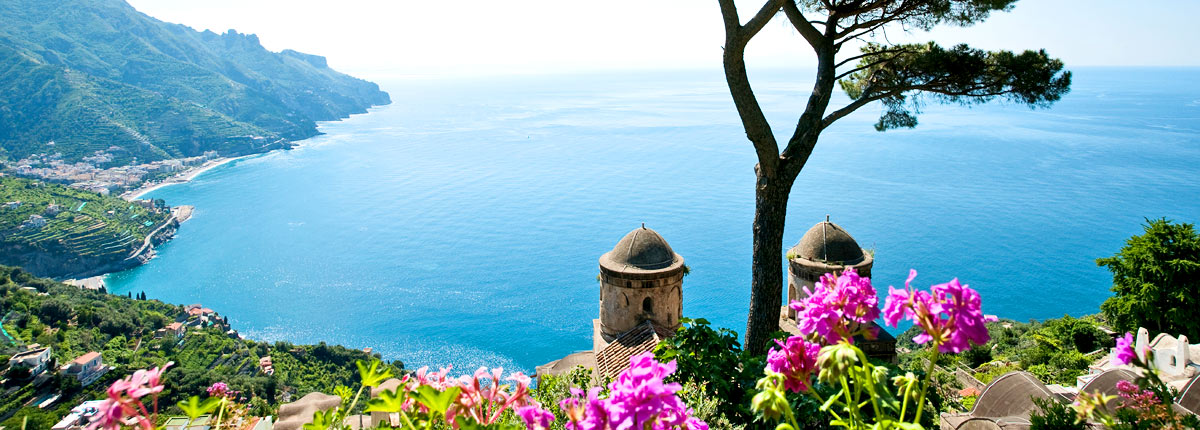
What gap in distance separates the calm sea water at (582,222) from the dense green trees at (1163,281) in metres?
23.6

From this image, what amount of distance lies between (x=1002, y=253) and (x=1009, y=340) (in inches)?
1005

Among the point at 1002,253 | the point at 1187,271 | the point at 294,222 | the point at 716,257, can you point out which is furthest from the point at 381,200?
the point at 1187,271

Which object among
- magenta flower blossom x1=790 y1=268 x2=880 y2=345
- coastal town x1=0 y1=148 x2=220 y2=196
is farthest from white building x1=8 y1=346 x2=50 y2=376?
coastal town x1=0 y1=148 x2=220 y2=196

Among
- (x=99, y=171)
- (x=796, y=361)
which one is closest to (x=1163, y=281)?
(x=796, y=361)

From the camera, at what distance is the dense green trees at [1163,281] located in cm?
1398

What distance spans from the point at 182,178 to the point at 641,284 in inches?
3950

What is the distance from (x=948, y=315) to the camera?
185 cm

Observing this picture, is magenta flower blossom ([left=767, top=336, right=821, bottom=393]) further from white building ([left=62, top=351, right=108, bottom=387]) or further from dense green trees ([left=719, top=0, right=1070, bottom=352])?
white building ([left=62, top=351, right=108, bottom=387])

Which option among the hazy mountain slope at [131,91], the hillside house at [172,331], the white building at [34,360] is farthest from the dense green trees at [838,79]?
the hazy mountain slope at [131,91]

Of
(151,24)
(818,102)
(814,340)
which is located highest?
(151,24)

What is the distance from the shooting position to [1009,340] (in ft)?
87.7

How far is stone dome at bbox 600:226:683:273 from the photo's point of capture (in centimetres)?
1211

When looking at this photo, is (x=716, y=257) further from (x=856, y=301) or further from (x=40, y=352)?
(x=856, y=301)

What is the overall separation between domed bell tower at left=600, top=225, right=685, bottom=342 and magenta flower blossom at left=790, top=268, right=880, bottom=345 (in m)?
9.67
